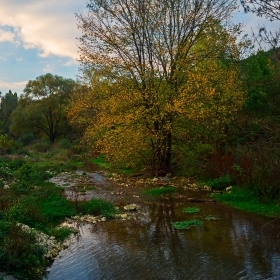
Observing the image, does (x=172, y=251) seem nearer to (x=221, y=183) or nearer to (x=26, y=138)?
(x=221, y=183)

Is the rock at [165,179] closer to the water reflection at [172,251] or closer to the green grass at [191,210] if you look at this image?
the green grass at [191,210]

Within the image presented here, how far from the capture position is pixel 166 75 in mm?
18406

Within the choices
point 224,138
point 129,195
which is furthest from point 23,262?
point 224,138

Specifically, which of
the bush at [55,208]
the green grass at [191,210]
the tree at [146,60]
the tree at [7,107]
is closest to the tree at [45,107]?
the tree at [7,107]

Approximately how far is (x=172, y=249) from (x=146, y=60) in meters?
13.2

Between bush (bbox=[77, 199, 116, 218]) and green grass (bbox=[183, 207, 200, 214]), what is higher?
bush (bbox=[77, 199, 116, 218])

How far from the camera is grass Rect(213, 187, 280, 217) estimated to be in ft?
34.6

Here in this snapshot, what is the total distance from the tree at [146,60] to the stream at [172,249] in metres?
7.25

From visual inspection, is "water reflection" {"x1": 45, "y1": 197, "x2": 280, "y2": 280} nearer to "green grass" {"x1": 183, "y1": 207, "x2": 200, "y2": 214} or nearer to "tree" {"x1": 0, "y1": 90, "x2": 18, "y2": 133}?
"green grass" {"x1": 183, "y1": 207, "x2": 200, "y2": 214}

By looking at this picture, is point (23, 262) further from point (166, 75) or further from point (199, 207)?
point (166, 75)

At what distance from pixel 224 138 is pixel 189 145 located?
2.13m

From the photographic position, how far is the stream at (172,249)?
654 centimetres

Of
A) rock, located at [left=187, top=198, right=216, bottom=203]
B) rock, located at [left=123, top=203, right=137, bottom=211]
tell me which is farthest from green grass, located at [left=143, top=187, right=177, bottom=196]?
rock, located at [left=123, top=203, right=137, bottom=211]

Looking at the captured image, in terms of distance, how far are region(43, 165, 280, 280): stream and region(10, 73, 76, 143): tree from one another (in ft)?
132
